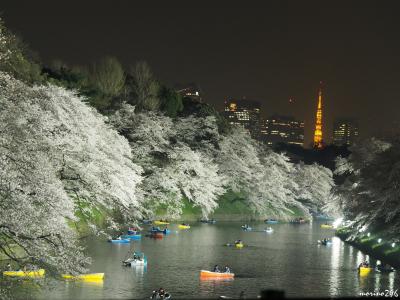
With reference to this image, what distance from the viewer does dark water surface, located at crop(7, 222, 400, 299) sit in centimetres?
3534

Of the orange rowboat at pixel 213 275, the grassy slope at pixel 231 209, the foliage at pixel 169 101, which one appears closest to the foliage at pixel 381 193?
the orange rowboat at pixel 213 275

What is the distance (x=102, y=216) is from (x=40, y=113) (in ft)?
71.3

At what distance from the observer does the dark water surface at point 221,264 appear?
1391 inches

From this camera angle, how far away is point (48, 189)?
83.6ft

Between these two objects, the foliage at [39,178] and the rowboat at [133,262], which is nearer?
the foliage at [39,178]

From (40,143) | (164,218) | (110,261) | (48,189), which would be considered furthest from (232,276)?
(164,218)

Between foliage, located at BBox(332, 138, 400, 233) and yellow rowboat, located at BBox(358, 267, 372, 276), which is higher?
foliage, located at BBox(332, 138, 400, 233)

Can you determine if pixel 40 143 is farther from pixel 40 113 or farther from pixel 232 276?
pixel 232 276

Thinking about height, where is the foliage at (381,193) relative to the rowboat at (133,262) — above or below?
above

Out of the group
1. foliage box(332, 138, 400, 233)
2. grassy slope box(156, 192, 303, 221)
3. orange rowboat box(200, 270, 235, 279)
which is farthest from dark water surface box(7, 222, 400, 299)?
grassy slope box(156, 192, 303, 221)

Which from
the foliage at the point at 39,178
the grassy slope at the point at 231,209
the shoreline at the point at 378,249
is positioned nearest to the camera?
the foliage at the point at 39,178

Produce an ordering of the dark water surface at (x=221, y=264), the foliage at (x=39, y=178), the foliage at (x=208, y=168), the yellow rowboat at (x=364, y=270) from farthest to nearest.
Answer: the foliage at (x=208, y=168) → the yellow rowboat at (x=364, y=270) → the dark water surface at (x=221, y=264) → the foliage at (x=39, y=178)

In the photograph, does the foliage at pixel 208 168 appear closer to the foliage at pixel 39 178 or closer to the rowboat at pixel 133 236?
the rowboat at pixel 133 236

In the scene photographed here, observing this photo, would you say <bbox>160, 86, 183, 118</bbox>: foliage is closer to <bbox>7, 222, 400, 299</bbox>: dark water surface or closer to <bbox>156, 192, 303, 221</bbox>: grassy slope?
<bbox>156, 192, 303, 221</bbox>: grassy slope
